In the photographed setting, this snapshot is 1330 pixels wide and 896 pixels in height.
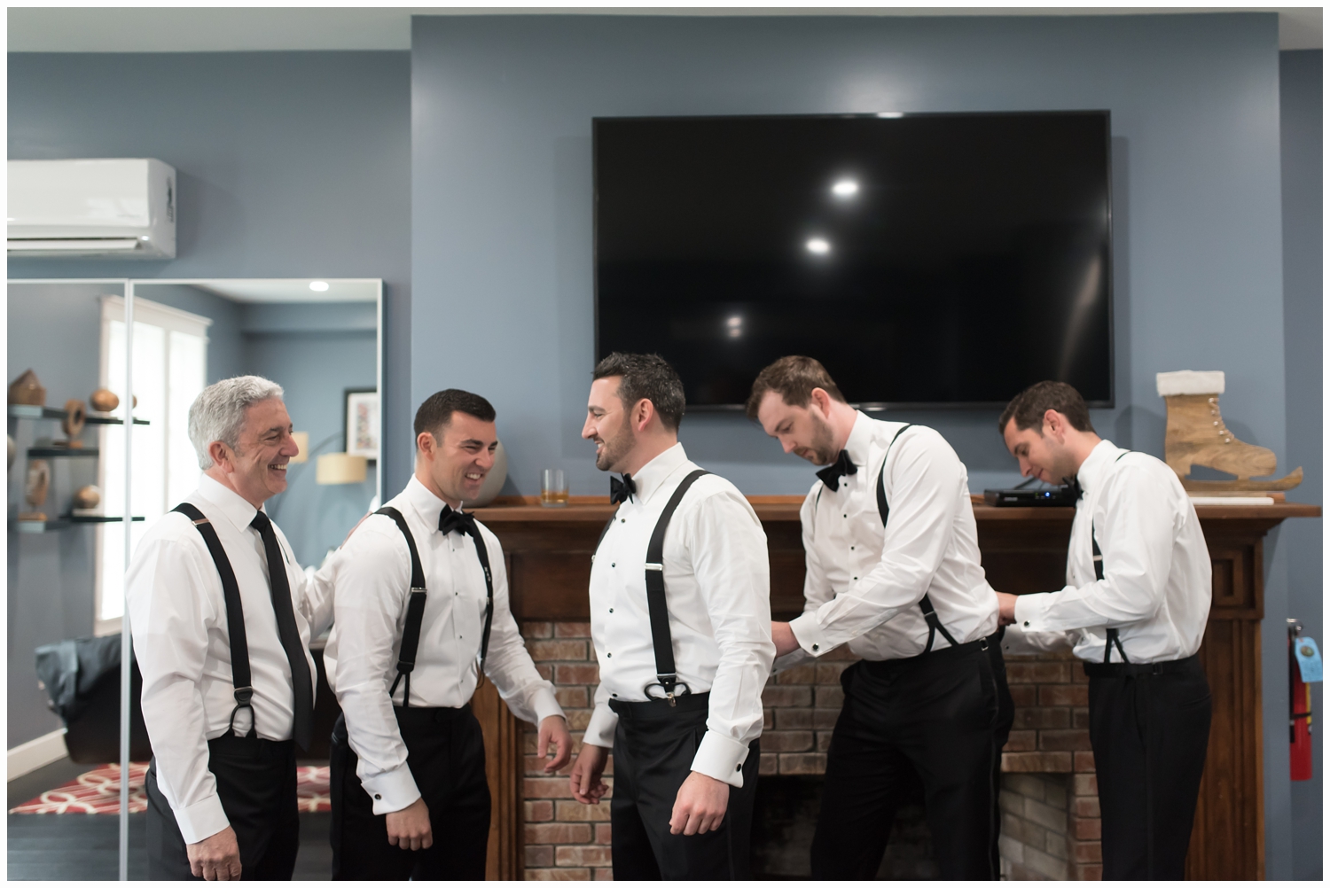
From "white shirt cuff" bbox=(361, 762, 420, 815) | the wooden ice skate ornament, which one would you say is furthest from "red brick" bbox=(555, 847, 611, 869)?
the wooden ice skate ornament

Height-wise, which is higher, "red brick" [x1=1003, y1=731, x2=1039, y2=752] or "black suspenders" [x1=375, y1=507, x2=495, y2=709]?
"black suspenders" [x1=375, y1=507, x2=495, y2=709]

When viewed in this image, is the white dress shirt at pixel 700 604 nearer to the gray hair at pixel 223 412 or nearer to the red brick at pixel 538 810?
the gray hair at pixel 223 412

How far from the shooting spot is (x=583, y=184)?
3131 mm

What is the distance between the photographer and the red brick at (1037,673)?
116 inches

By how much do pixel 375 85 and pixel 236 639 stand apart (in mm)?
2674

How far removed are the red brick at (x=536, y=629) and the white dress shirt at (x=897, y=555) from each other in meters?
0.97

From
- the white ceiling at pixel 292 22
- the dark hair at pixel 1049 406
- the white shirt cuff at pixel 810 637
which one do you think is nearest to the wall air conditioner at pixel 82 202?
the white ceiling at pixel 292 22

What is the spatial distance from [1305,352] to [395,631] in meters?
3.61

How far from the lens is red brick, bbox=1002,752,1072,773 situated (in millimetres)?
2934

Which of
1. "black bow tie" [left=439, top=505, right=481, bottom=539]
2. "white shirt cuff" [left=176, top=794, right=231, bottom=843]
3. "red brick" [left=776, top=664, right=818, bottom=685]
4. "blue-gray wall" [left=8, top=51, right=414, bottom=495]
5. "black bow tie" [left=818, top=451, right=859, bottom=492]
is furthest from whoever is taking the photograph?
"blue-gray wall" [left=8, top=51, right=414, bottom=495]

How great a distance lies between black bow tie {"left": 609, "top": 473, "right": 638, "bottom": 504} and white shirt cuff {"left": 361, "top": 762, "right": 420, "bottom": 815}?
0.73 meters

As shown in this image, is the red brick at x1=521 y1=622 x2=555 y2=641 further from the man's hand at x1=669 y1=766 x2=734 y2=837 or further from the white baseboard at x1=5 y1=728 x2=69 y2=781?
the white baseboard at x1=5 y1=728 x2=69 y2=781

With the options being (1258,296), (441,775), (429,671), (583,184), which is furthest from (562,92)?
(1258,296)

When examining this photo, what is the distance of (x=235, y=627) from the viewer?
5.59 feet
